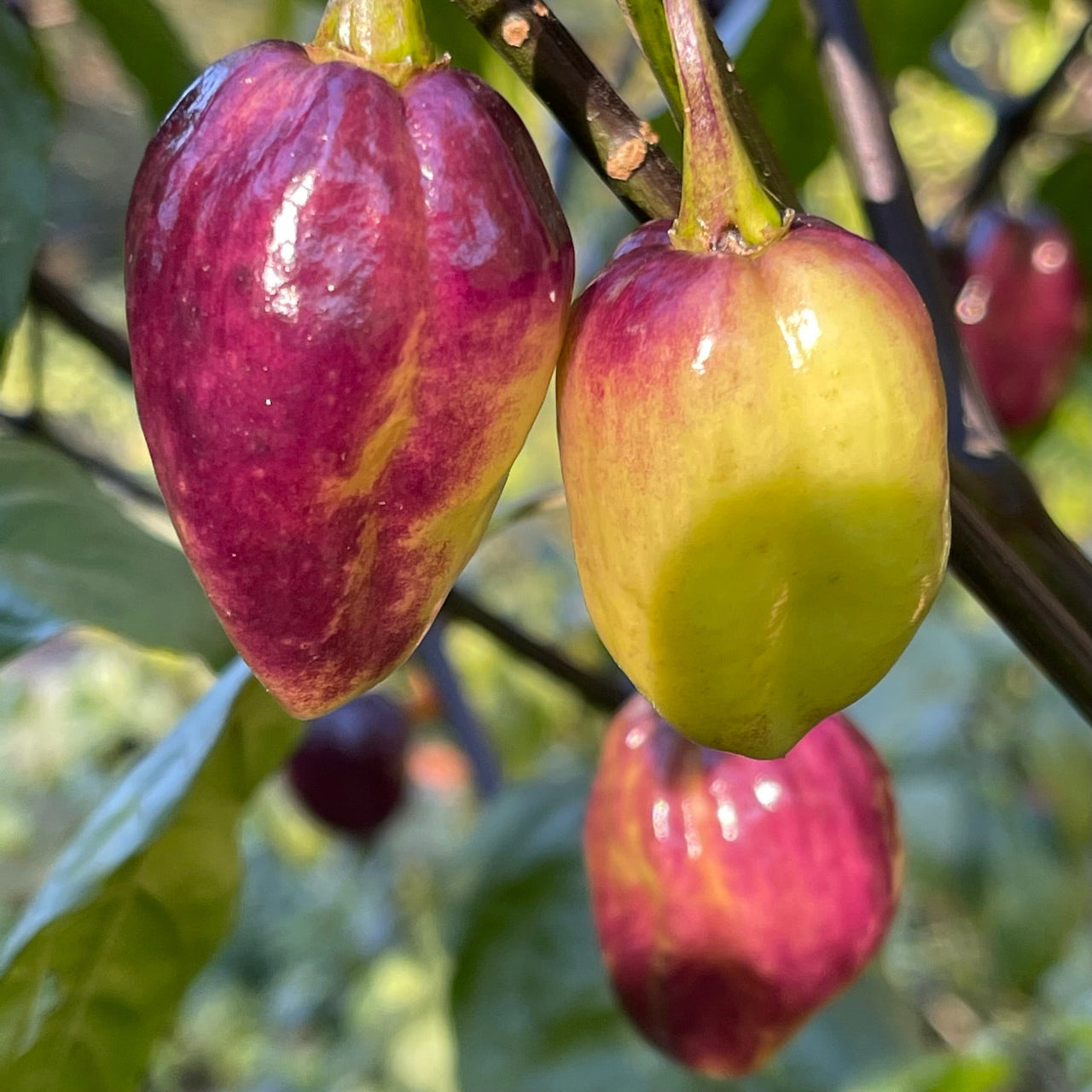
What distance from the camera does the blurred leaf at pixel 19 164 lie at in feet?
1.30

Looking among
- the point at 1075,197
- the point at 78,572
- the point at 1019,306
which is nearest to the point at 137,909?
the point at 78,572

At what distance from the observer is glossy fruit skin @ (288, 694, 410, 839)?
3.76ft

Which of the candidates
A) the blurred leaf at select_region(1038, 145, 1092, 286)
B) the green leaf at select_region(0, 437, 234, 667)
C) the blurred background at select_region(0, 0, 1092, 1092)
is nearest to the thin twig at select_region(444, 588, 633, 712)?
the blurred background at select_region(0, 0, 1092, 1092)

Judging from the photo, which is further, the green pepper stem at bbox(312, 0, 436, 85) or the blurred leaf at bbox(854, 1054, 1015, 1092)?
the blurred leaf at bbox(854, 1054, 1015, 1092)

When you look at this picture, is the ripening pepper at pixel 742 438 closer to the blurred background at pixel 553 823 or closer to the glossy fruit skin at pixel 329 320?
the glossy fruit skin at pixel 329 320

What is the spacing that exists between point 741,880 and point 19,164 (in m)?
0.38

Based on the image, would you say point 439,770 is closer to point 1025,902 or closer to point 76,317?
point 1025,902

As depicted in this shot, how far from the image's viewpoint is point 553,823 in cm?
79

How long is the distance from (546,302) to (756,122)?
0.07 metres

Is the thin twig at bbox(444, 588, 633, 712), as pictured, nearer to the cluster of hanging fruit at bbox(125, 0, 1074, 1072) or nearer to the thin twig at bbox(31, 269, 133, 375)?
the thin twig at bbox(31, 269, 133, 375)

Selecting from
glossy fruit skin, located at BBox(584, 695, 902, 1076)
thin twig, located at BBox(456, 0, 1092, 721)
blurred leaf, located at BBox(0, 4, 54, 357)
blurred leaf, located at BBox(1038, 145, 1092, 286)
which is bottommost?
blurred leaf, located at BBox(1038, 145, 1092, 286)

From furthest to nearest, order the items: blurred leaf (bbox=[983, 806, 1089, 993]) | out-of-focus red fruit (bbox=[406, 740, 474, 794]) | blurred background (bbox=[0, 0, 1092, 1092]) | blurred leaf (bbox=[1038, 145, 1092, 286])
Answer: out-of-focus red fruit (bbox=[406, 740, 474, 794])
blurred leaf (bbox=[1038, 145, 1092, 286])
blurred leaf (bbox=[983, 806, 1089, 993])
blurred background (bbox=[0, 0, 1092, 1092])

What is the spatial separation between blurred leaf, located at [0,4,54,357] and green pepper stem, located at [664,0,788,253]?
9.2 inches

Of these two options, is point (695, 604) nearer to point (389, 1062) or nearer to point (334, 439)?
point (334, 439)
